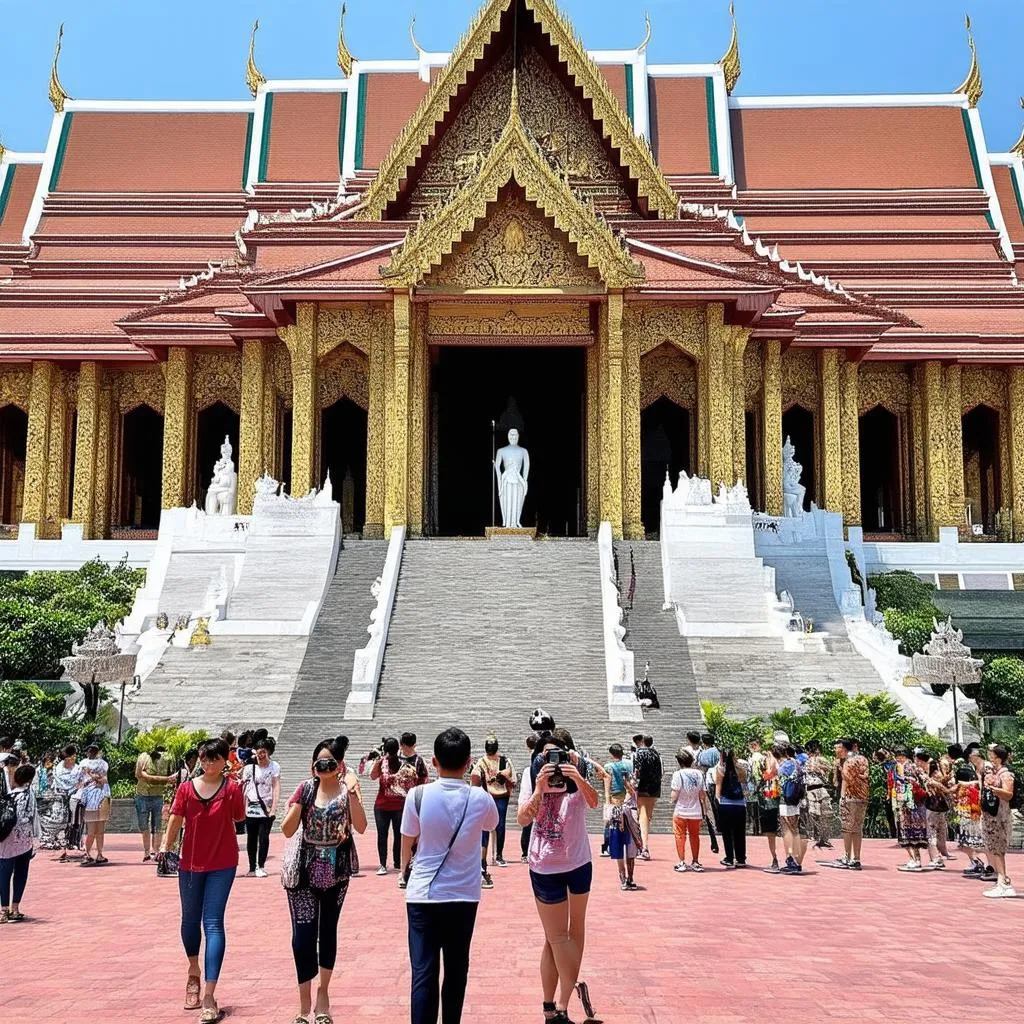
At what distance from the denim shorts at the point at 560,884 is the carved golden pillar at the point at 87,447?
782 inches

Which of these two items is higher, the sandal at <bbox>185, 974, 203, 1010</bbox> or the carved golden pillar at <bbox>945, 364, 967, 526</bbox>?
the carved golden pillar at <bbox>945, 364, 967, 526</bbox>

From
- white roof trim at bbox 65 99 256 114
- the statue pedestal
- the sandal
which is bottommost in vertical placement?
the sandal

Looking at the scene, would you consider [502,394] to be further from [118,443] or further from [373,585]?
[373,585]

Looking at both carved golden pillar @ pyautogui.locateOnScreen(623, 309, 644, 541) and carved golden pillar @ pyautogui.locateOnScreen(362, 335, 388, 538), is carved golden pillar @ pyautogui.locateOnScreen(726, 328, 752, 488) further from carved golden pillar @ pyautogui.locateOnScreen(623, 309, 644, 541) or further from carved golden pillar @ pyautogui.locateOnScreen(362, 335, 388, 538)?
carved golden pillar @ pyautogui.locateOnScreen(362, 335, 388, 538)

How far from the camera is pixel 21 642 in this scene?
15312 millimetres

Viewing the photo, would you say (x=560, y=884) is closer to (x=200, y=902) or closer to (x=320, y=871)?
(x=320, y=871)

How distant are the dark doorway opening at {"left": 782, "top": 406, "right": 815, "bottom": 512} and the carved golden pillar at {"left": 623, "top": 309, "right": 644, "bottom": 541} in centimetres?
485

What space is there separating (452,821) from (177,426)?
19.7 m

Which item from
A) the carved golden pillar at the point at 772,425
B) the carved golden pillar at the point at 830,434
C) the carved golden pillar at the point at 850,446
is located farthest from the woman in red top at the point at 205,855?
the carved golden pillar at the point at 850,446

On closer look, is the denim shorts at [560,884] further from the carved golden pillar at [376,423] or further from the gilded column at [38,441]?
the gilded column at [38,441]

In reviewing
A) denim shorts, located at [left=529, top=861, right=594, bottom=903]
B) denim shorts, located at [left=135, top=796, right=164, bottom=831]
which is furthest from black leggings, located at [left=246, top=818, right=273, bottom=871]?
denim shorts, located at [left=529, top=861, right=594, bottom=903]

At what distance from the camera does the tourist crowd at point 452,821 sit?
4711mm

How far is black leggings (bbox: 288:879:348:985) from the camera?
5.17 meters

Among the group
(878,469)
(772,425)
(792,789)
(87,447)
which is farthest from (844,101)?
(792,789)
